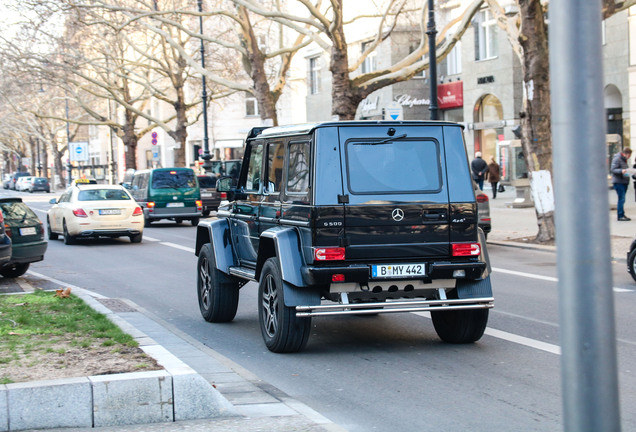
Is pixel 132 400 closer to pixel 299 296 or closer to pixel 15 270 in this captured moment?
pixel 299 296

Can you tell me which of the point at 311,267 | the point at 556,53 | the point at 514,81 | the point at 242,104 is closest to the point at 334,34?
the point at 514,81

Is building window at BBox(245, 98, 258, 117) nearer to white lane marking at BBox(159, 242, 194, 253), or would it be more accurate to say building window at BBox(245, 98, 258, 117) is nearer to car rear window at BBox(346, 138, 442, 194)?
white lane marking at BBox(159, 242, 194, 253)

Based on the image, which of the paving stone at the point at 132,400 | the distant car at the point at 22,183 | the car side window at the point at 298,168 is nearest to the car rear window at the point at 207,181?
the car side window at the point at 298,168

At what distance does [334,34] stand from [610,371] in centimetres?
2315

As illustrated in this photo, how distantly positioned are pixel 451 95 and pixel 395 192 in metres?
36.9

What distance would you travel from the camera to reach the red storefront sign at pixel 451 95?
43438 millimetres

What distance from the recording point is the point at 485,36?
4059cm

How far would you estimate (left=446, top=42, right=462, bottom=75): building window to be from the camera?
143 feet

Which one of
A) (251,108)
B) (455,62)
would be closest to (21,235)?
(455,62)

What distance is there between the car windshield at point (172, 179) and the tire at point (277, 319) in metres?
21.3

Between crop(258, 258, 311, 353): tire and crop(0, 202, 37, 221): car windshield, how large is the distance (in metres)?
8.02

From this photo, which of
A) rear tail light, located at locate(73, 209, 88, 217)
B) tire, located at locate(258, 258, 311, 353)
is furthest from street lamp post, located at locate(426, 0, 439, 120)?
tire, located at locate(258, 258, 311, 353)

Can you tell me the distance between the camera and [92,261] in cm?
1878

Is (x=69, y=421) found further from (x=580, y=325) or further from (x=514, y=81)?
(x=514, y=81)
